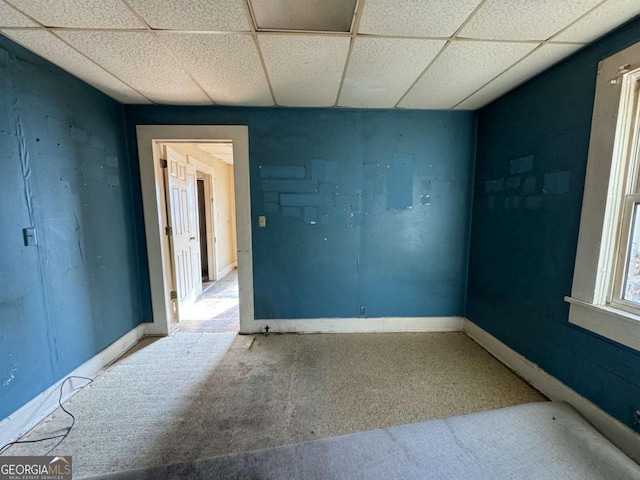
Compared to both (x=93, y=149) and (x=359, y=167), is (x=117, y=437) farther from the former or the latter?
(x=359, y=167)

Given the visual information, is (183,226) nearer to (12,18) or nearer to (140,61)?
(140,61)

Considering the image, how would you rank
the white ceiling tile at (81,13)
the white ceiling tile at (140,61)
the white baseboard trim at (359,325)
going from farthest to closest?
the white baseboard trim at (359,325) < the white ceiling tile at (140,61) < the white ceiling tile at (81,13)

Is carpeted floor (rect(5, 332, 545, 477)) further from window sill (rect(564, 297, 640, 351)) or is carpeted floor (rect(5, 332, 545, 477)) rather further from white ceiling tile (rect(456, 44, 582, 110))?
white ceiling tile (rect(456, 44, 582, 110))

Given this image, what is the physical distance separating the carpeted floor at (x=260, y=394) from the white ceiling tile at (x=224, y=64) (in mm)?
2296

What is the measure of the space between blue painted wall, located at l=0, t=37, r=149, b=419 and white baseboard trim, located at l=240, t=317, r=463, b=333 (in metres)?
1.34

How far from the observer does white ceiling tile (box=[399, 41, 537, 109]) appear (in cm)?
153

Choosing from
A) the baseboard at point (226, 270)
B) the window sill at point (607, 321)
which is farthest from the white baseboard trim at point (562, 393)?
the baseboard at point (226, 270)

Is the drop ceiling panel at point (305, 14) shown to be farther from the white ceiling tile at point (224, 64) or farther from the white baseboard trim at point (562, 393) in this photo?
the white baseboard trim at point (562, 393)

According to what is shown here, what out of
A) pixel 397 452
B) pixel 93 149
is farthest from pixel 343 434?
pixel 93 149

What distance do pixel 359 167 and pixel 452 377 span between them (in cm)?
203

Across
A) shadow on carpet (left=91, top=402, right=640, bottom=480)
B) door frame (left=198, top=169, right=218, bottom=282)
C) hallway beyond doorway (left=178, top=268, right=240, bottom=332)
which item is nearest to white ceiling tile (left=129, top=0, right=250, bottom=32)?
shadow on carpet (left=91, top=402, right=640, bottom=480)

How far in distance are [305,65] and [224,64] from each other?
0.55 metres

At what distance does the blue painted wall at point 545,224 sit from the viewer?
147 cm

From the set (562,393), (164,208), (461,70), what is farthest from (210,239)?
(562,393)
